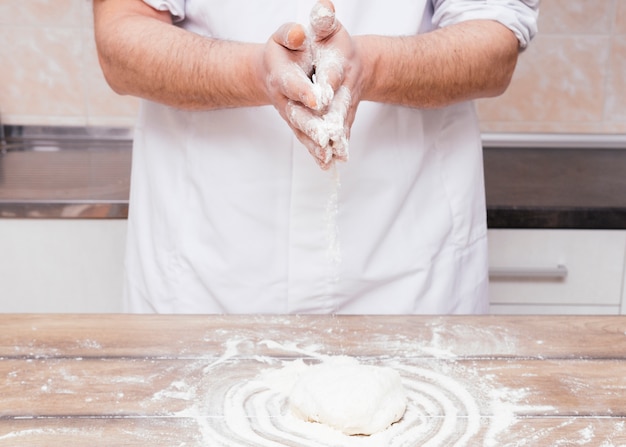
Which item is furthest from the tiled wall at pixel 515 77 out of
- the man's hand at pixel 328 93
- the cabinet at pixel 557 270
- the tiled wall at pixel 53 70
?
the man's hand at pixel 328 93

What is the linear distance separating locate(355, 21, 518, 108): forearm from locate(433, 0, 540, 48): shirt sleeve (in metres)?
0.01

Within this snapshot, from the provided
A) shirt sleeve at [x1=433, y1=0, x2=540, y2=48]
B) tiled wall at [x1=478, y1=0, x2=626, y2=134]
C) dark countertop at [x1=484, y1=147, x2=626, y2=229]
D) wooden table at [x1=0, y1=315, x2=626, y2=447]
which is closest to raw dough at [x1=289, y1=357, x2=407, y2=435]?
wooden table at [x1=0, y1=315, x2=626, y2=447]

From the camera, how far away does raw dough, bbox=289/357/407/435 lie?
0.78 meters

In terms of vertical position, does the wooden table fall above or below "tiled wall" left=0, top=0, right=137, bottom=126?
below

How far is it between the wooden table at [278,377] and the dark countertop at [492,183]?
1.59 feet

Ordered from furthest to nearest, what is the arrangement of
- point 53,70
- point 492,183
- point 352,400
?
point 53,70 → point 492,183 → point 352,400

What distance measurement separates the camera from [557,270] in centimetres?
149

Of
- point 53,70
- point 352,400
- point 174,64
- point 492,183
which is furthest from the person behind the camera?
point 53,70

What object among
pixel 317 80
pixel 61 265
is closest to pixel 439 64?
pixel 317 80

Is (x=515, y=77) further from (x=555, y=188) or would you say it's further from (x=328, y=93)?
(x=328, y=93)

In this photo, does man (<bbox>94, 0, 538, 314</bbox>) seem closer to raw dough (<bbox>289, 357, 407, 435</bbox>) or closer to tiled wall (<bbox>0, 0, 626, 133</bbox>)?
raw dough (<bbox>289, 357, 407, 435</bbox>)

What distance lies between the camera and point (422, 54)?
3.34ft

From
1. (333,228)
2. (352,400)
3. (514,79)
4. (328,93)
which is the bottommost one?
(352,400)

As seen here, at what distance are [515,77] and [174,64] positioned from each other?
43.5 inches
